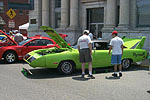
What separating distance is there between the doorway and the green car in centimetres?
951

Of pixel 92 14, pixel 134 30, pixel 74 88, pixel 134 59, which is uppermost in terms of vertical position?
pixel 92 14

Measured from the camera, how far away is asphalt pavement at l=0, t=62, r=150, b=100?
5324 mm

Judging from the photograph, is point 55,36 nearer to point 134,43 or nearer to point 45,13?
point 134,43

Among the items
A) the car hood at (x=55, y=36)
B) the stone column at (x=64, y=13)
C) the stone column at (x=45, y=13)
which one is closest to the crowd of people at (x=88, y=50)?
the car hood at (x=55, y=36)

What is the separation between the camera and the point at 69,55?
26.1 feet

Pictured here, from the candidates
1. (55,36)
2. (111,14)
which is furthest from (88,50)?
(111,14)

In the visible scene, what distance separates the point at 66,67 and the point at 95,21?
12.2 m

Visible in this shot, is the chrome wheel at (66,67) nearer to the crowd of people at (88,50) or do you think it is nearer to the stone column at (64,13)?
the crowd of people at (88,50)

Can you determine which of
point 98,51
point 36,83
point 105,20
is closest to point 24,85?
point 36,83

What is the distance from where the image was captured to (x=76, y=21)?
19703mm

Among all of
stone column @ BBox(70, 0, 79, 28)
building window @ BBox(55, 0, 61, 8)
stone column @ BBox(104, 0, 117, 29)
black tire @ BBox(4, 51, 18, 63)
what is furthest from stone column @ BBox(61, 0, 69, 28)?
black tire @ BBox(4, 51, 18, 63)

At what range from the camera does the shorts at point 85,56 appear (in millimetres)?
7582

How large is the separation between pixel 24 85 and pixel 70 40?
44.5 feet

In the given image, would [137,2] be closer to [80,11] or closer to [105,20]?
[105,20]
